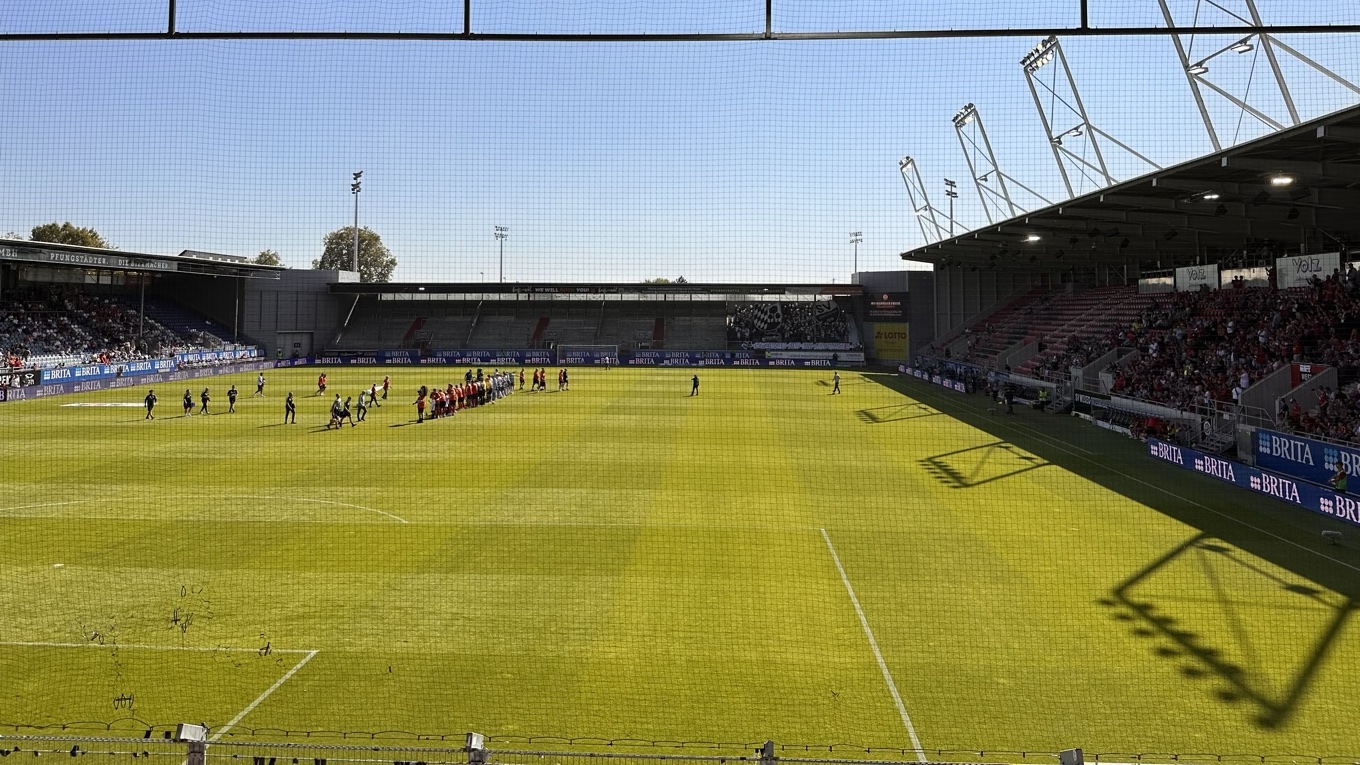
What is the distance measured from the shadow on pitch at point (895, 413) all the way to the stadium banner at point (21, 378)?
106 ft

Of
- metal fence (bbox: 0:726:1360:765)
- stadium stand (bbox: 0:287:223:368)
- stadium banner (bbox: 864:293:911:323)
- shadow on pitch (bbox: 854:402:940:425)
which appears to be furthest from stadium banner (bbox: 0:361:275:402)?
stadium banner (bbox: 864:293:911:323)

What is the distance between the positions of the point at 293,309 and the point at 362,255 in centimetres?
2815

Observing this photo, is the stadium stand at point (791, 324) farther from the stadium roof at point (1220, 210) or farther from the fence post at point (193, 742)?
the fence post at point (193, 742)

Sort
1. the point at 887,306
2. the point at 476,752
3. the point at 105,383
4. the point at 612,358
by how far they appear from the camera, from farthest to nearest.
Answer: the point at 887,306 → the point at 612,358 → the point at 105,383 → the point at 476,752

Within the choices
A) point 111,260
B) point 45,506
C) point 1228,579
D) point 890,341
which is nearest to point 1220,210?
point 1228,579

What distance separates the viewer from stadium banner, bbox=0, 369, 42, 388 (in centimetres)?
3024

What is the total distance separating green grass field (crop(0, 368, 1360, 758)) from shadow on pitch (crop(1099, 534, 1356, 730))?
0.04 meters

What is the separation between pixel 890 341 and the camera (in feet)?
189

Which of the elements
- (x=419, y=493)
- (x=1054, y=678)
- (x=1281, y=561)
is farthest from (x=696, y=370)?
(x=1054, y=678)

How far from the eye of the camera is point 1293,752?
605 centimetres

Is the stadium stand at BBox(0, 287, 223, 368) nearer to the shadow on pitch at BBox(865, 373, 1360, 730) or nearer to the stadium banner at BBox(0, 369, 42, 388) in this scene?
the stadium banner at BBox(0, 369, 42, 388)

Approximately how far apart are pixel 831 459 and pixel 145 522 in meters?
13.8

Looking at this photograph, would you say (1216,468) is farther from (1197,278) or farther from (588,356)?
(588,356)

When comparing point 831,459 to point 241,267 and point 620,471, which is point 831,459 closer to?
point 620,471
